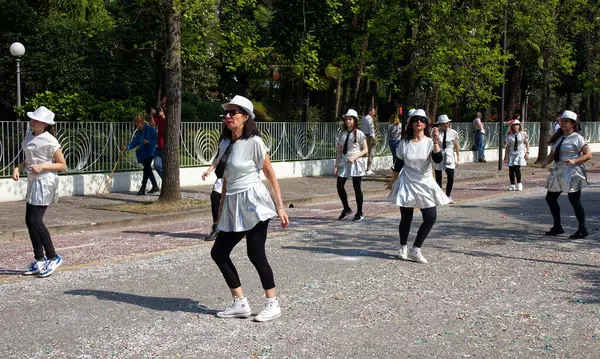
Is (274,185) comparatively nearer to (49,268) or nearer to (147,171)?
(49,268)

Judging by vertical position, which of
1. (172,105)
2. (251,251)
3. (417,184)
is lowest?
(251,251)

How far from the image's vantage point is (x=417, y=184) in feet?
29.1

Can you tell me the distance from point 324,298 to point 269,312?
2.94 ft

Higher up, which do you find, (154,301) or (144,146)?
(144,146)

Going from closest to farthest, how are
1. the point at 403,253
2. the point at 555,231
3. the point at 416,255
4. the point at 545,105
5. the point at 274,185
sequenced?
the point at 274,185
the point at 416,255
the point at 403,253
the point at 555,231
the point at 545,105

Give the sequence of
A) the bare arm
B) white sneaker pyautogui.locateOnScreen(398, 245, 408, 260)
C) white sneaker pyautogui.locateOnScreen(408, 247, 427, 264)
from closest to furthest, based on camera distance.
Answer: the bare arm < white sneaker pyautogui.locateOnScreen(408, 247, 427, 264) < white sneaker pyautogui.locateOnScreen(398, 245, 408, 260)

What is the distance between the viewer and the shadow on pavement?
6566mm

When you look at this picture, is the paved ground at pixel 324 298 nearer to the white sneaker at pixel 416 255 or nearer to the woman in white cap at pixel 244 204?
the white sneaker at pixel 416 255

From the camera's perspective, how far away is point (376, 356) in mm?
5297

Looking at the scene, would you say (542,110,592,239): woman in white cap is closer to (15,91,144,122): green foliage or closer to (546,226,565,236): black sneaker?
(546,226,565,236): black sneaker

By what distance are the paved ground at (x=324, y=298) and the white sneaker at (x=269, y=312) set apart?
0.10m

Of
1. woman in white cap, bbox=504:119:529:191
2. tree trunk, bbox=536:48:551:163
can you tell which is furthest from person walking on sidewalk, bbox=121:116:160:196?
tree trunk, bbox=536:48:551:163

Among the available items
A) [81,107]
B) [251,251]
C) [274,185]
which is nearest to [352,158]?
[274,185]

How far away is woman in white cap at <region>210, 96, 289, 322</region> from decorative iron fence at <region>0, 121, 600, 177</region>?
10251 mm
